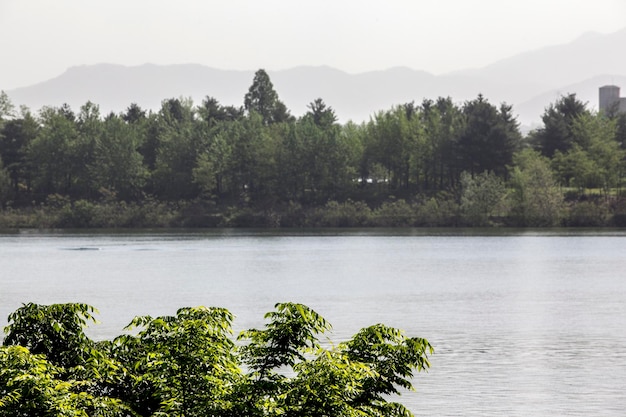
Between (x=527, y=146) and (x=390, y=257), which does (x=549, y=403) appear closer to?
(x=390, y=257)

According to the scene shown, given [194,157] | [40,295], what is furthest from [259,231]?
[40,295]

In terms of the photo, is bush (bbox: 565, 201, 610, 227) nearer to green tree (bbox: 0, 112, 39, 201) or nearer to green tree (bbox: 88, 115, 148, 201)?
green tree (bbox: 88, 115, 148, 201)

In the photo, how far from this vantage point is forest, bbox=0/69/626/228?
364ft

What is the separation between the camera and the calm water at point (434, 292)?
80.8 feet

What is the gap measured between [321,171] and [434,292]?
73267mm

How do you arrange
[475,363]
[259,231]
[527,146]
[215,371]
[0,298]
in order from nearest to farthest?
[215,371] → [475,363] → [0,298] → [259,231] → [527,146]

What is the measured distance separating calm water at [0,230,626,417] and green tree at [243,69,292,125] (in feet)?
154

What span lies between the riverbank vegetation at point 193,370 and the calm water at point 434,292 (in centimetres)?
997

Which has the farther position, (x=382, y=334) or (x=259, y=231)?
(x=259, y=231)

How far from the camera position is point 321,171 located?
121938mm

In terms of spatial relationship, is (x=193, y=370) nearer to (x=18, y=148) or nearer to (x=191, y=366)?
(x=191, y=366)

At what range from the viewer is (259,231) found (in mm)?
114125

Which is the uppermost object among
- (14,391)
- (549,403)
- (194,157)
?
(194,157)

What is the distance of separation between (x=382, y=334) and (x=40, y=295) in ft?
128
